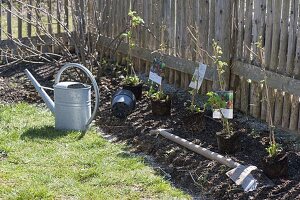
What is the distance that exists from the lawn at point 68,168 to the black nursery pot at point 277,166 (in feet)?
2.18

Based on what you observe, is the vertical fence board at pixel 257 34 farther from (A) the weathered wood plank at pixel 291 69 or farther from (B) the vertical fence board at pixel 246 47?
(A) the weathered wood plank at pixel 291 69

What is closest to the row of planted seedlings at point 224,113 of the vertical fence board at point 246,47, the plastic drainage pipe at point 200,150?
the plastic drainage pipe at point 200,150

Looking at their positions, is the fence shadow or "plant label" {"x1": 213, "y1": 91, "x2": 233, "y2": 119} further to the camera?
the fence shadow

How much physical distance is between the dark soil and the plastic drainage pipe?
1.7 inches

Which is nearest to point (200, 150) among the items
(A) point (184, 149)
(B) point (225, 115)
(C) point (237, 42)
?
(A) point (184, 149)

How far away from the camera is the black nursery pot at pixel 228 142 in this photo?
4.98 meters

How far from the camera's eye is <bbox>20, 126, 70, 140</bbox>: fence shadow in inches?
225

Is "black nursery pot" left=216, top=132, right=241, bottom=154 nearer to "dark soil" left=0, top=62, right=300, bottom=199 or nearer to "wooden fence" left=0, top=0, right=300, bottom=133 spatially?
"dark soil" left=0, top=62, right=300, bottom=199

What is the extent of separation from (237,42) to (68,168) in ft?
7.74

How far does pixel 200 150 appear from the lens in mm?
5062

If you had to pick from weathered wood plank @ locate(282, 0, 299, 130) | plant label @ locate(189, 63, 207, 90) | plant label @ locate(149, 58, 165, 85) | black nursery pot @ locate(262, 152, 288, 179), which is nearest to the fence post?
plant label @ locate(189, 63, 207, 90)

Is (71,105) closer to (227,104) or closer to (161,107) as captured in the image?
(161,107)

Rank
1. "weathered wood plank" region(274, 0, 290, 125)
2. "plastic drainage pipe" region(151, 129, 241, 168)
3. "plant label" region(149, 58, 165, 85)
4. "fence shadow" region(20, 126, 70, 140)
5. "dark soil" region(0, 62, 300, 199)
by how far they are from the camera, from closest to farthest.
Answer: "dark soil" region(0, 62, 300, 199) < "plastic drainage pipe" region(151, 129, 241, 168) < "weathered wood plank" region(274, 0, 290, 125) < "fence shadow" region(20, 126, 70, 140) < "plant label" region(149, 58, 165, 85)

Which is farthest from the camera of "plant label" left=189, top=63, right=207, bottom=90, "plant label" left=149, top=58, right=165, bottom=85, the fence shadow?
"plant label" left=149, top=58, right=165, bottom=85
